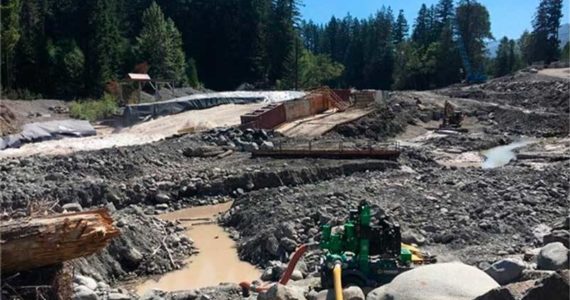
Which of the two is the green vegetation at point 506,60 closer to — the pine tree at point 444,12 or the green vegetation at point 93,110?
the pine tree at point 444,12

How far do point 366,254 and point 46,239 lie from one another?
434 centimetres

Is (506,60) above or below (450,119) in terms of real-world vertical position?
above

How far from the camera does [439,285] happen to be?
7184mm

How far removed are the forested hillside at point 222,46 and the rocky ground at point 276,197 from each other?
69.8 feet

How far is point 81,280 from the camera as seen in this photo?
11.0m

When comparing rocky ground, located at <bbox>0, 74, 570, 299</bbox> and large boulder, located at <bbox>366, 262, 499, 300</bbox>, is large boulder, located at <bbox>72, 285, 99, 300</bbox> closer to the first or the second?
rocky ground, located at <bbox>0, 74, 570, 299</bbox>

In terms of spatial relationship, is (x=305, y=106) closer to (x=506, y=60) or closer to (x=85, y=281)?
(x=85, y=281)

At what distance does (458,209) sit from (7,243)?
36.5 ft

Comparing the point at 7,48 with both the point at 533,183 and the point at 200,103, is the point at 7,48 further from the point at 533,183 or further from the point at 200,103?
the point at 533,183

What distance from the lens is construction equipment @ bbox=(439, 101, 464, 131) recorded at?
121ft

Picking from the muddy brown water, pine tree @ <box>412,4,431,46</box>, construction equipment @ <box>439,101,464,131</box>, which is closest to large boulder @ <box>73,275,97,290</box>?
the muddy brown water

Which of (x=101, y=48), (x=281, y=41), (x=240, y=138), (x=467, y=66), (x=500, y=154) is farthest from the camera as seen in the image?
(x=467, y=66)

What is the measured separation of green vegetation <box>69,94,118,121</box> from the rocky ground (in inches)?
472

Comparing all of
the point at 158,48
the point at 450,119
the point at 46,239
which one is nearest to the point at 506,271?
the point at 46,239
